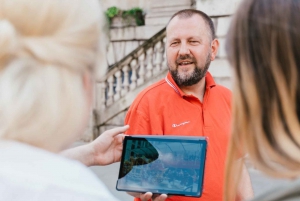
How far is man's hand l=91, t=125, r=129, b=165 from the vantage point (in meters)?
1.90

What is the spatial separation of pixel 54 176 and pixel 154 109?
1.27 metres

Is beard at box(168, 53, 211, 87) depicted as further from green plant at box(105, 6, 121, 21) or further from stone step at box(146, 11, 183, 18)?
green plant at box(105, 6, 121, 21)

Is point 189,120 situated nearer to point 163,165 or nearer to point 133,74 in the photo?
point 163,165

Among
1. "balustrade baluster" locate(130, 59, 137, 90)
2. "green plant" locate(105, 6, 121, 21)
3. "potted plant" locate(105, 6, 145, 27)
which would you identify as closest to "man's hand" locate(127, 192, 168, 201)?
"balustrade baluster" locate(130, 59, 137, 90)

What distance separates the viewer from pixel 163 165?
1727mm

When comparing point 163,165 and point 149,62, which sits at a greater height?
point 149,62

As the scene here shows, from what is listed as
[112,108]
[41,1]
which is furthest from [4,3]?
[112,108]

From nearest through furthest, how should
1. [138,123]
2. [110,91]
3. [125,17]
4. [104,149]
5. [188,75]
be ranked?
[104,149], [138,123], [188,75], [110,91], [125,17]

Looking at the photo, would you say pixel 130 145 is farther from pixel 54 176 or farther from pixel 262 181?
pixel 262 181

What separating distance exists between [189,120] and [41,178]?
132cm

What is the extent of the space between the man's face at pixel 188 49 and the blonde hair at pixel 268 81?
45.8 inches

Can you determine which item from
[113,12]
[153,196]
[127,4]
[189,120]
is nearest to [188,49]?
[189,120]

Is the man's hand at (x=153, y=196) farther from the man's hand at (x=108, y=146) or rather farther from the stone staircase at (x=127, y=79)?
the stone staircase at (x=127, y=79)

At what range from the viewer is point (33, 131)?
90 centimetres
